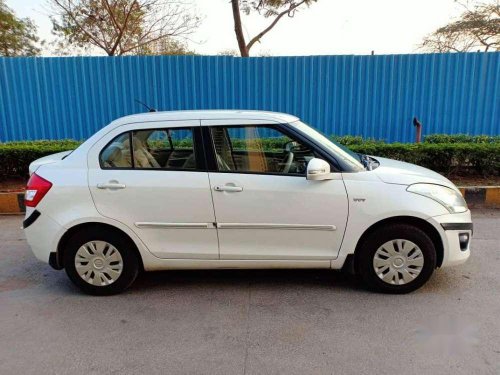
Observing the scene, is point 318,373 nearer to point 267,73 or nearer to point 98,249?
point 98,249

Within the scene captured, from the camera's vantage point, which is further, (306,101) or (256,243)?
(306,101)

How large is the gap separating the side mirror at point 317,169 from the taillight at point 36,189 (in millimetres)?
2145

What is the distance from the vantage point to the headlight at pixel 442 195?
125 inches

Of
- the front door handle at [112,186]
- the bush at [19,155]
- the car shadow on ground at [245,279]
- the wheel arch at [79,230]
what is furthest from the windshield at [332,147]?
the bush at [19,155]

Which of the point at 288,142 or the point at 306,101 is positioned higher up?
the point at 306,101

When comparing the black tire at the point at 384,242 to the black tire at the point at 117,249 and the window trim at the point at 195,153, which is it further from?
the black tire at the point at 117,249

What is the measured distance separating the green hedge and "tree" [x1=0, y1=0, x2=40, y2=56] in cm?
1834

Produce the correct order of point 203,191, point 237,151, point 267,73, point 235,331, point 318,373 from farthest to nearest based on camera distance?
point 267,73 → point 237,151 → point 203,191 → point 235,331 → point 318,373

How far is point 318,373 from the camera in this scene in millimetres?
2355

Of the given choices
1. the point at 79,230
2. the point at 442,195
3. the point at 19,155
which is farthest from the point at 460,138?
the point at 19,155

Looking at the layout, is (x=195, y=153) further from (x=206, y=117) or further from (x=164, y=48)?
(x=164, y=48)

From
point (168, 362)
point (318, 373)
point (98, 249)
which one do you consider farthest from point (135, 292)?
point (318, 373)

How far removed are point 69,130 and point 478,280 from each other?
782cm

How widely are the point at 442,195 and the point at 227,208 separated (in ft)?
5.86
